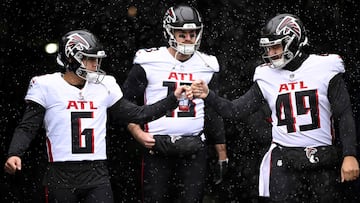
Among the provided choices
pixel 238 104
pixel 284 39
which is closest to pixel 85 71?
pixel 238 104

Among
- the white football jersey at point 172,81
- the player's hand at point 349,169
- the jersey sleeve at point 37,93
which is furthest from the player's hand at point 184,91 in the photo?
the player's hand at point 349,169

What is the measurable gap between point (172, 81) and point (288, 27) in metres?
0.98

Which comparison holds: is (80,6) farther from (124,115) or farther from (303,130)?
(303,130)

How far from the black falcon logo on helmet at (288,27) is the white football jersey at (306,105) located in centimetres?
25

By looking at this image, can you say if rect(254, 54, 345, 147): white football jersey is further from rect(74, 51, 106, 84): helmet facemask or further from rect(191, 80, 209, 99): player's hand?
rect(74, 51, 106, 84): helmet facemask

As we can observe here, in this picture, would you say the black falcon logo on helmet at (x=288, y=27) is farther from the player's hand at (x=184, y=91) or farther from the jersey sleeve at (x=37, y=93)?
the jersey sleeve at (x=37, y=93)

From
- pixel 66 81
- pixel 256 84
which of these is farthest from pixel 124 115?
pixel 256 84

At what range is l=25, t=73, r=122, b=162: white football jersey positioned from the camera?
704 cm

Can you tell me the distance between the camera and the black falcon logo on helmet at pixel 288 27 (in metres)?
7.25

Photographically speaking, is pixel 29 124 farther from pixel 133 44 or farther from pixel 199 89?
pixel 133 44

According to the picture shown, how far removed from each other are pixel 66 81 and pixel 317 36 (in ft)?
8.70

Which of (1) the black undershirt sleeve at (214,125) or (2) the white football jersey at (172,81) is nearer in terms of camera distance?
(2) the white football jersey at (172,81)

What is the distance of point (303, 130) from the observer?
720 cm

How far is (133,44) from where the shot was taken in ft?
29.0
